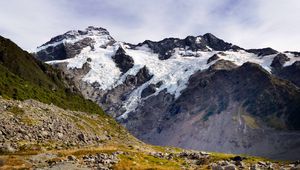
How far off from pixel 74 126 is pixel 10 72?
5364 centimetres

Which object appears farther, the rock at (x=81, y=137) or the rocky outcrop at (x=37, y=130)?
the rock at (x=81, y=137)

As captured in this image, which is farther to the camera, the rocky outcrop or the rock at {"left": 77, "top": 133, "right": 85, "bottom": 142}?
the rock at {"left": 77, "top": 133, "right": 85, "bottom": 142}

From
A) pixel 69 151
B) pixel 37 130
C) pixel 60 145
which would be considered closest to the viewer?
pixel 69 151

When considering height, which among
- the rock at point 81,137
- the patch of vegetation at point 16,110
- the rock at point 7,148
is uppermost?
the patch of vegetation at point 16,110

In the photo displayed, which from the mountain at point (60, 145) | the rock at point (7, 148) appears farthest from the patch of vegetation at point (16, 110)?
the rock at point (7, 148)

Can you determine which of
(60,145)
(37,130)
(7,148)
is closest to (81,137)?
(37,130)

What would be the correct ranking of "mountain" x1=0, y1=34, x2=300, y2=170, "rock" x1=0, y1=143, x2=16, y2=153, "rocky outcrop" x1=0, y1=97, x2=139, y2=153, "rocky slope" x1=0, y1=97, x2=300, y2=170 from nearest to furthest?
"rocky slope" x1=0, y1=97, x2=300, y2=170 → "mountain" x1=0, y1=34, x2=300, y2=170 → "rock" x1=0, y1=143, x2=16, y2=153 → "rocky outcrop" x1=0, y1=97, x2=139, y2=153

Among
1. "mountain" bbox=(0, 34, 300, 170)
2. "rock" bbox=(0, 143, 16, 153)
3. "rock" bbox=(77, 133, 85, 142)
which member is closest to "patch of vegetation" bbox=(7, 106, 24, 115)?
"mountain" bbox=(0, 34, 300, 170)

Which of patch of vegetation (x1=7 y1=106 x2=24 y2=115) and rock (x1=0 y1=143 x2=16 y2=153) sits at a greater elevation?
patch of vegetation (x1=7 y1=106 x2=24 y2=115)

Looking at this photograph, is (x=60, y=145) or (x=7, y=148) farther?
(x=60, y=145)

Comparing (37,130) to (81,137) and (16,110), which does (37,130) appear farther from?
(81,137)

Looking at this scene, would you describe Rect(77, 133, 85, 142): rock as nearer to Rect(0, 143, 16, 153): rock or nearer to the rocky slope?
the rocky slope

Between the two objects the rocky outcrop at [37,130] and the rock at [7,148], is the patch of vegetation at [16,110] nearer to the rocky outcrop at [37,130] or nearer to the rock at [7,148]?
the rocky outcrop at [37,130]

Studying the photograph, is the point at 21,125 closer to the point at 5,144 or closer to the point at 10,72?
the point at 5,144
